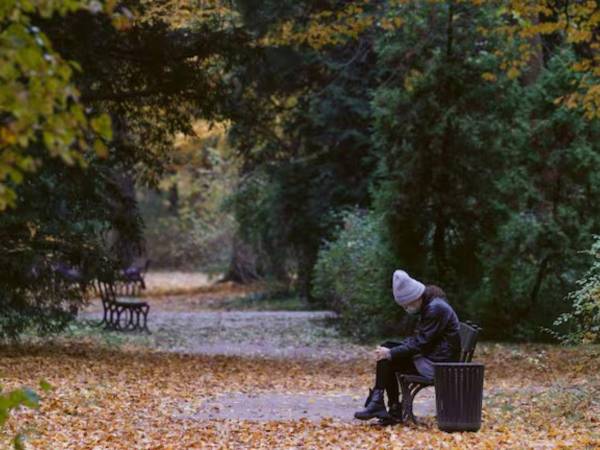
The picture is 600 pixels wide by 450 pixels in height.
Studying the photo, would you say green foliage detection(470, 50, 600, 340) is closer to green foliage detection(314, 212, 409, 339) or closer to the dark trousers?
green foliage detection(314, 212, 409, 339)

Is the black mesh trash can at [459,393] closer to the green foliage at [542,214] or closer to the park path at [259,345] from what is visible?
the park path at [259,345]

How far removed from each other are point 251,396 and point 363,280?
854 centimetres

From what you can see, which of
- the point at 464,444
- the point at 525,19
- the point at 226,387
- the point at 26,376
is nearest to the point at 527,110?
the point at 525,19

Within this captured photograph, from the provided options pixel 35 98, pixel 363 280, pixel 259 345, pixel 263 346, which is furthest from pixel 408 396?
pixel 363 280

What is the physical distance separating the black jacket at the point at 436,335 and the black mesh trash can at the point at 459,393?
477 millimetres

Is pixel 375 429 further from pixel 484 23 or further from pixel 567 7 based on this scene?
pixel 484 23

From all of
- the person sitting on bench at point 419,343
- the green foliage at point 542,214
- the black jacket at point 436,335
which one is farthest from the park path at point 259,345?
the green foliage at point 542,214

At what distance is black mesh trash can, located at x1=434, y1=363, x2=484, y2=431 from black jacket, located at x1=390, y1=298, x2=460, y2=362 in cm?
48

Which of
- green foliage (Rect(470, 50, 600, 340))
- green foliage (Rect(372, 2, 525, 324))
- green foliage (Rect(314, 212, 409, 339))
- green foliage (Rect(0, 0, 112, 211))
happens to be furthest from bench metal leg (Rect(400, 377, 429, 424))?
green foliage (Rect(314, 212, 409, 339))

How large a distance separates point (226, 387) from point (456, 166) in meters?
7.74

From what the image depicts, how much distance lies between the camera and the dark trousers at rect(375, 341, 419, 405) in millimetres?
10133

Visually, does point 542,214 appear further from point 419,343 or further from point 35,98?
point 35,98

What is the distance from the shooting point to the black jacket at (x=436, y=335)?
9.95 meters

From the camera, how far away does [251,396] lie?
12633 mm
